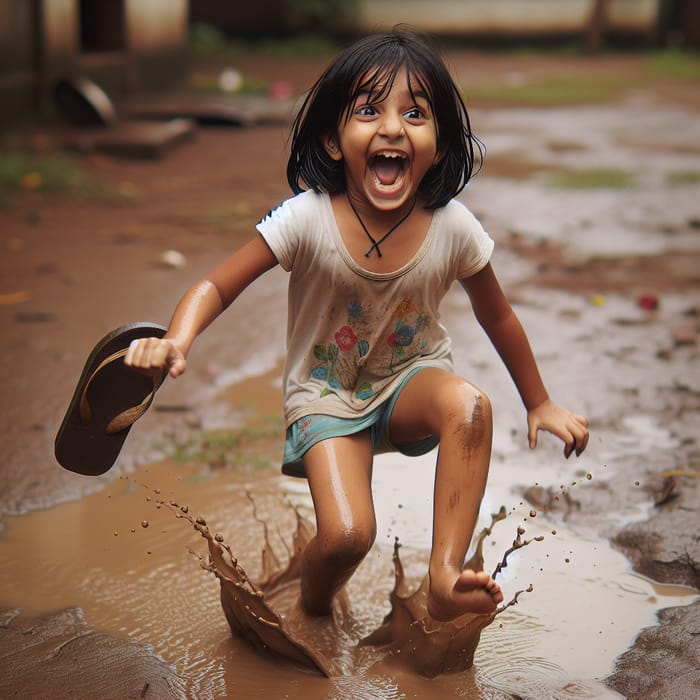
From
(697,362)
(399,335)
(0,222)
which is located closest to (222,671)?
(399,335)

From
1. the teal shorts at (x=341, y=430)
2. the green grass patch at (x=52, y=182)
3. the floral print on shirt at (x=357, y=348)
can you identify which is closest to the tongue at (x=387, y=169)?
the floral print on shirt at (x=357, y=348)

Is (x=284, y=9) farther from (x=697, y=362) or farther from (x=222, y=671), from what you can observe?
(x=222, y=671)

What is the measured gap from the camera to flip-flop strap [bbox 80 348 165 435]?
241 centimetres

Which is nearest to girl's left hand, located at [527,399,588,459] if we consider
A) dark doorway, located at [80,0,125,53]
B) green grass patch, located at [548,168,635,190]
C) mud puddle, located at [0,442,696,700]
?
mud puddle, located at [0,442,696,700]

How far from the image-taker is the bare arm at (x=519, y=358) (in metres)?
2.74

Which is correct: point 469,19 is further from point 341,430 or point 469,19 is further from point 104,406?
point 104,406

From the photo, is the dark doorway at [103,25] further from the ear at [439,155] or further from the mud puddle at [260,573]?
the ear at [439,155]

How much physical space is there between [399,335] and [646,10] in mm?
19678

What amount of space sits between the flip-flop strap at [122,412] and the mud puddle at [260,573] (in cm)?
26

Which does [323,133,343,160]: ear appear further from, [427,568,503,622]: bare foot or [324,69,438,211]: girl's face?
[427,568,503,622]: bare foot

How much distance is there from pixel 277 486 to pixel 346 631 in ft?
3.07

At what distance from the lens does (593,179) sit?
30.3ft

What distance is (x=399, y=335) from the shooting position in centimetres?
272

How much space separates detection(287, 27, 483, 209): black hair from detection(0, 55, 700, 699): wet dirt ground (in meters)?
0.85
